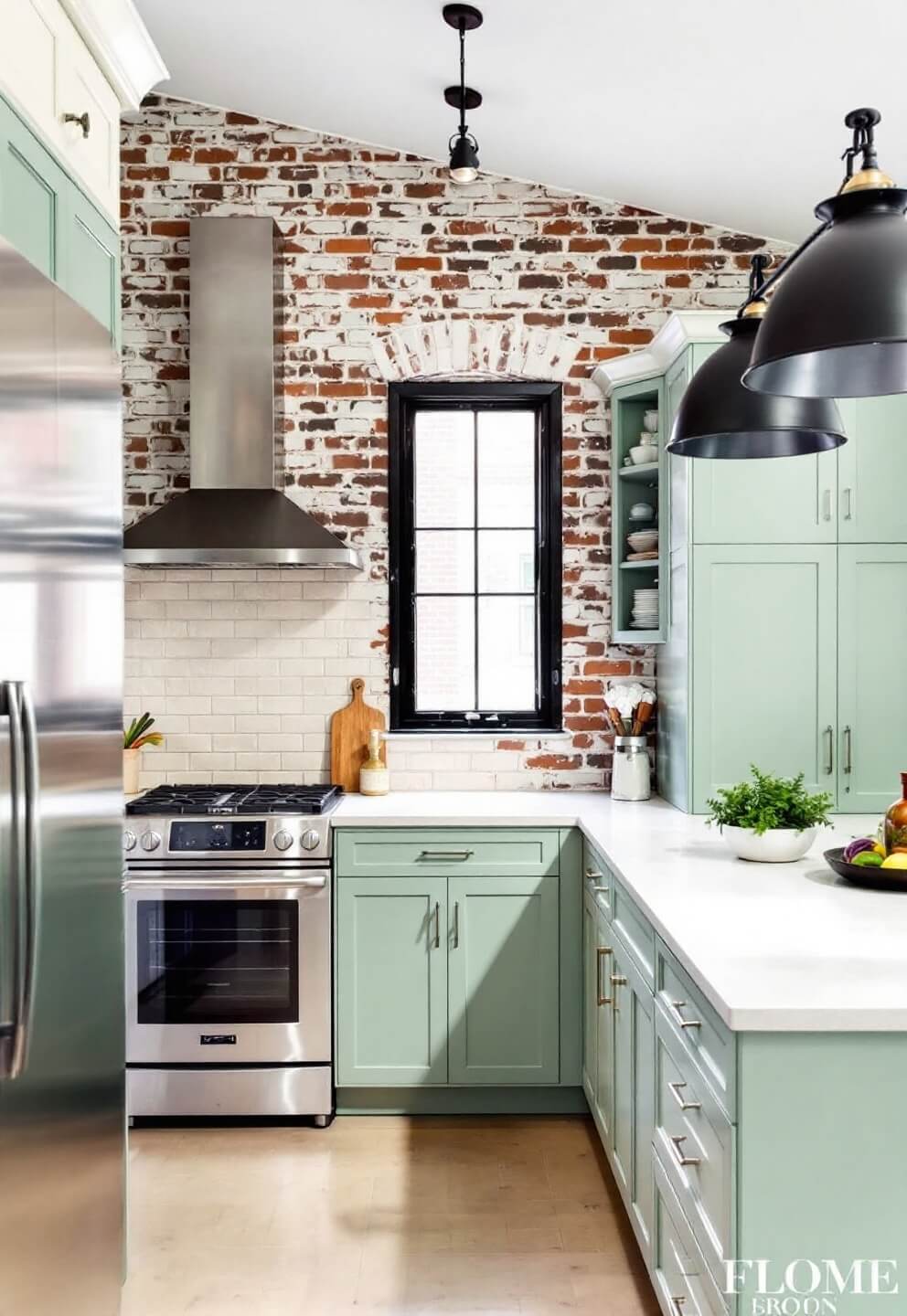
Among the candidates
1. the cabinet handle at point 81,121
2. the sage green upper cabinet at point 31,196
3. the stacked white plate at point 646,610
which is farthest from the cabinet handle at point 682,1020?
the cabinet handle at point 81,121

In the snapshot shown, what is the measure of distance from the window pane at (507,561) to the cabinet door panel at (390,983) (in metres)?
1.31

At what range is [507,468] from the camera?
4266 millimetres

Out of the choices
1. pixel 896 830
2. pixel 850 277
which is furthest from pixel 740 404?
pixel 896 830

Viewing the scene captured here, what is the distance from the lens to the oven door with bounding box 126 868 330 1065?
3.47 m

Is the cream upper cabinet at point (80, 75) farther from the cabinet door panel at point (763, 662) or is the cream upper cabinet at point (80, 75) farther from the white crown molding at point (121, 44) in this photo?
the cabinet door panel at point (763, 662)

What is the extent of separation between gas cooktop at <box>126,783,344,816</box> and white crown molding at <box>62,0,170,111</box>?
6.80 ft

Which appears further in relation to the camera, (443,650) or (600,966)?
(443,650)

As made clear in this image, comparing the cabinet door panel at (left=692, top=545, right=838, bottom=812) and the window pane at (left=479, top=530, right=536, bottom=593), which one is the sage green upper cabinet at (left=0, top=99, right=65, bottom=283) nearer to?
the cabinet door panel at (left=692, top=545, right=838, bottom=812)

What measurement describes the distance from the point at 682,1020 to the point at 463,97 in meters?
2.85

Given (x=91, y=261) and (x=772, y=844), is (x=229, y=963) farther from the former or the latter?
(x=91, y=261)

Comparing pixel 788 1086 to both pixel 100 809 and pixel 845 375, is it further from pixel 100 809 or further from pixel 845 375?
pixel 100 809

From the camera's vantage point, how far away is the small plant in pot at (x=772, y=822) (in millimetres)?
2719

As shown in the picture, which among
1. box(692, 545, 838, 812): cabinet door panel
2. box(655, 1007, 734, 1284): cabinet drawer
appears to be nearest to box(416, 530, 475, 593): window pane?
box(692, 545, 838, 812): cabinet door panel

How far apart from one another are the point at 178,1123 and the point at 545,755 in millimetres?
Answer: 1846
